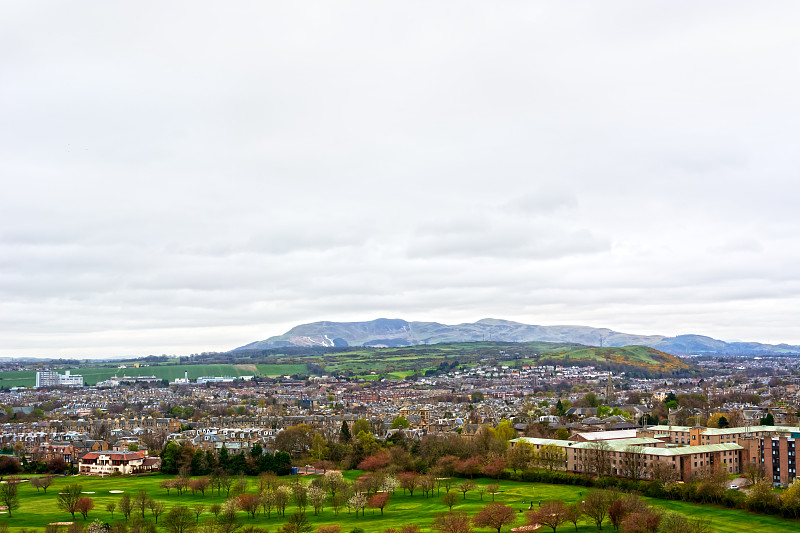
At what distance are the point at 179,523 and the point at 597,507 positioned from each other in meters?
31.5

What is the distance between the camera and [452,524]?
189ft

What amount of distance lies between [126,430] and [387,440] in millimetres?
49935

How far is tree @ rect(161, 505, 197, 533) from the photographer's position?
57966mm

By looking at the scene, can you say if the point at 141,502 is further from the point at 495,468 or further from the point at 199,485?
the point at 495,468

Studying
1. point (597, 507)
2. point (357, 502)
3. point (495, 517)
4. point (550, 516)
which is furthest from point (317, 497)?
point (597, 507)

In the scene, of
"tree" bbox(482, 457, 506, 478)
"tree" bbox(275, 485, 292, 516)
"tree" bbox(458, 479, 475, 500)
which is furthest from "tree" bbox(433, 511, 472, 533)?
"tree" bbox(482, 457, 506, 478)

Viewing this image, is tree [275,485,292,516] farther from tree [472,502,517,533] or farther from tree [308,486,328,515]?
tree [472,502,517,533]

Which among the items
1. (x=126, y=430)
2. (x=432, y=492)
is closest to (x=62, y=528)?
(x=432, y=492)

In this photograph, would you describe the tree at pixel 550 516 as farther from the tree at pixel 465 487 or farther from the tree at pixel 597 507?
the tree at pixel 465 487

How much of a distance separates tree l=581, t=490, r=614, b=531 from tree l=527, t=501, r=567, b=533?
6.04ft

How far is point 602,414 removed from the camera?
146375 millimetres

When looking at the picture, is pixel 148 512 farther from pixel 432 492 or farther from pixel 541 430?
pixel 541 430

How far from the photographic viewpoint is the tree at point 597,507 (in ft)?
208

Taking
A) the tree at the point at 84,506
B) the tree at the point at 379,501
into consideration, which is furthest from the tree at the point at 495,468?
the tree at the point at 84,506
